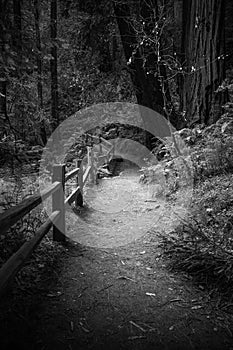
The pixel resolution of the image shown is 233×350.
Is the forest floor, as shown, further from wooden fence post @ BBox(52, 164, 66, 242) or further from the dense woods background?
the dense woods background

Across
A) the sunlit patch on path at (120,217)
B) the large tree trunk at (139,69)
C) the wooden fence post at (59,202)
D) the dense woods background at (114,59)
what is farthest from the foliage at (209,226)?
the large tree trunk at (139,69)

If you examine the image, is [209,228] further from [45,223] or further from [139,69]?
[139,69]

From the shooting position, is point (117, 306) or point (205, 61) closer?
point (117, 306)

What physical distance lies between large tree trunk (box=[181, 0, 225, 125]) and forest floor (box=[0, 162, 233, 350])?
12.8 ft

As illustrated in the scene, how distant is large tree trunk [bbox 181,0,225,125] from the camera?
25.0 ft

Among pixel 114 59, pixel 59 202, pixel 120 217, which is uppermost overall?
pixel 114 59

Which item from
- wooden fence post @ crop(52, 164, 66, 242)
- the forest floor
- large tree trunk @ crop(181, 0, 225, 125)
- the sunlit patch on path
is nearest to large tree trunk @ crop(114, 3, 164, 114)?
large tree trunk @ crop(181, 0, 225, 125)

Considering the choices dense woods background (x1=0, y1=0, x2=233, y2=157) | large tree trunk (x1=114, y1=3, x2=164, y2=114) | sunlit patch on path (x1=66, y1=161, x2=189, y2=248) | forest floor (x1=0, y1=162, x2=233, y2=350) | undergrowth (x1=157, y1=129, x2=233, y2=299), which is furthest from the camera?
large tree trunk (x1=114, y1=3, x2=164, y2=114)

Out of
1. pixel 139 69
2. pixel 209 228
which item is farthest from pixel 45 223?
pixel 139 69

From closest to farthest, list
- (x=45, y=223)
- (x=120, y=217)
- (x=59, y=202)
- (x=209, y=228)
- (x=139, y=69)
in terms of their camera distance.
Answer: (x=45, y=223)
(x=209, y=228)
(x=59, y=202)
(x=120, y=217)
(x=139, y=69)

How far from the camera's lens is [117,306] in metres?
3.35

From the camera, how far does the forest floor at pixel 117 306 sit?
9.02ft

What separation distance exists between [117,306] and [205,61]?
684 cm

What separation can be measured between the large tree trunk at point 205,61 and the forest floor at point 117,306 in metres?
3.89
